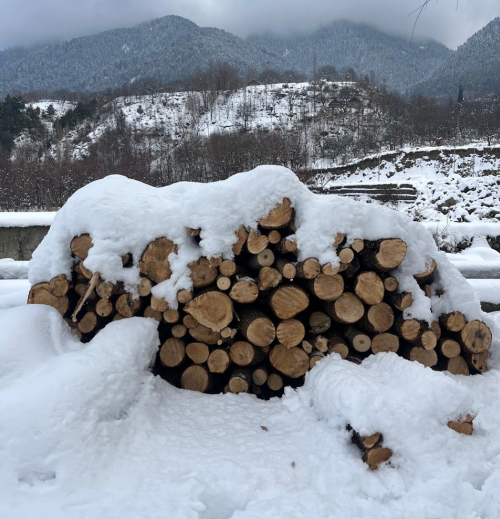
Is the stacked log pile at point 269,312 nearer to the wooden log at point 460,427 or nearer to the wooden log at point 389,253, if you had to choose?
the wooden log at point 389,253

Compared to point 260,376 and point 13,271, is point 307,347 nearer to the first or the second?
point 260,376

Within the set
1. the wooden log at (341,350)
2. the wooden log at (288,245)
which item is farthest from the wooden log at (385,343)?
the wooden log at (288,245)

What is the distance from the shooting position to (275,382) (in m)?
3.09

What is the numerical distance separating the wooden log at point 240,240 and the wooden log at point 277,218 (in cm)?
15

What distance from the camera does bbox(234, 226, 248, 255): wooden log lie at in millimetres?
2957

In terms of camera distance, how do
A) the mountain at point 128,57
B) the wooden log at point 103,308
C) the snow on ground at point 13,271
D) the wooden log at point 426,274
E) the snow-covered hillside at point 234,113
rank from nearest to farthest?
the wooden log at point 103,308
the wooden log at point 426,274
the snow on ground at point 13,271
the snow-covered hillside at point 234,113
the mountain at point 128,57

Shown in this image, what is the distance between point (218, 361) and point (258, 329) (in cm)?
43

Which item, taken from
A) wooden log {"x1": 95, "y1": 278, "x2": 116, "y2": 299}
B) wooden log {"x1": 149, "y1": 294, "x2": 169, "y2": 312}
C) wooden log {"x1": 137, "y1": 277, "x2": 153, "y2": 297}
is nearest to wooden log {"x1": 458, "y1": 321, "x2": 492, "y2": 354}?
wooden log {"x1": 149, "y1": 294, "x2": 169, "y2": 312}

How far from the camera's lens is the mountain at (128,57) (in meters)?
125

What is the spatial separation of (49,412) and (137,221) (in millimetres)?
1607

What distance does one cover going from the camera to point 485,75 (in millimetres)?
87812

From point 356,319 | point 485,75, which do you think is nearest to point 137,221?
point 356,319

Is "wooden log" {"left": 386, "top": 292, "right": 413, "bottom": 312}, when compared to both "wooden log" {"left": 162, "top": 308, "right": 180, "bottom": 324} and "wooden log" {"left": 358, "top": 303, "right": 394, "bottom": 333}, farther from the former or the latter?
"wooden log" {"left": 162, "top": 308, "right": 180, "bottom": 324}

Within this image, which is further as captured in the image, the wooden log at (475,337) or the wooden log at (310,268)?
the wooden log at (475,337)
